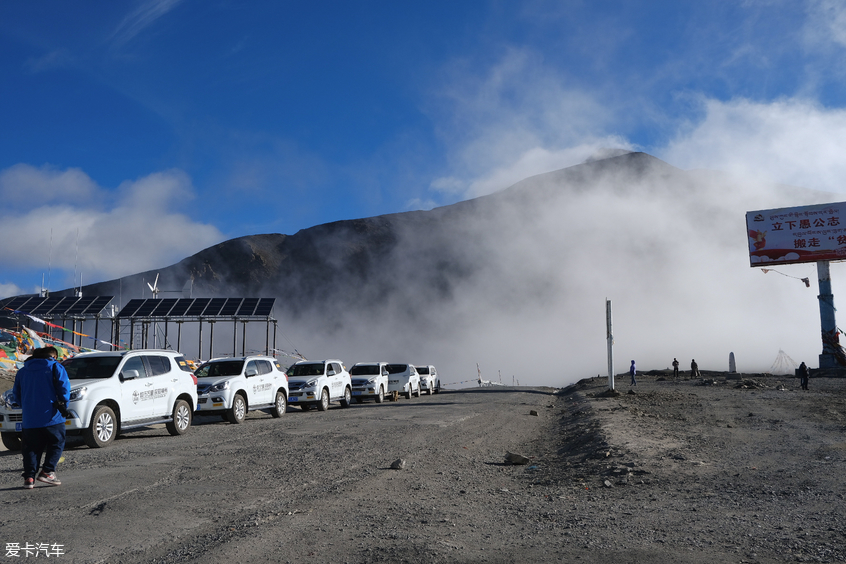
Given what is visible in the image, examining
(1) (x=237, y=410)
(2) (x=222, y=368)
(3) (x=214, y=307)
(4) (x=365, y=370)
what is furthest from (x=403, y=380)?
(3) (x=214, y=307)

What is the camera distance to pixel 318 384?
21844mm

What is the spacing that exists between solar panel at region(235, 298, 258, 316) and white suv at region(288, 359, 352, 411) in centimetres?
3428

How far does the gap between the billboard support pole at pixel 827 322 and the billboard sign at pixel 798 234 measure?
2480mm

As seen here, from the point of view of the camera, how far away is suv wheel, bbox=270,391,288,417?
18.8 meters

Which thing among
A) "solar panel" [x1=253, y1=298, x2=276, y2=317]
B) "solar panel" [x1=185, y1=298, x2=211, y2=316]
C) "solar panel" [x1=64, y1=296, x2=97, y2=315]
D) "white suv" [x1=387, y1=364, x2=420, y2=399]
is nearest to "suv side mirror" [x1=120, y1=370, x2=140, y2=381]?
"white suv" [x1=387, y1=364, x2=420, y2=399]

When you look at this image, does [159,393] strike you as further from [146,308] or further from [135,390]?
[146,308]

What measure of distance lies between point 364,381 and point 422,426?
12411 mm

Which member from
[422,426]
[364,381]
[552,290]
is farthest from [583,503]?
[552,290]

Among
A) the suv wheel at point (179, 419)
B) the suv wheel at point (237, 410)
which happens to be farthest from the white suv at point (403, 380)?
the suv wheel at point (179, 419)

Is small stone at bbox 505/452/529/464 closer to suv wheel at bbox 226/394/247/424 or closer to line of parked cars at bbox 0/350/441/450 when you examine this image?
line of parked cars at bbox 0/350/441/450

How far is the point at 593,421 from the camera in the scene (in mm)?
15508

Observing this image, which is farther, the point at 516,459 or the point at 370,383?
the point at 370,383

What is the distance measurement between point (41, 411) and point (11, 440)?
489 centimetres

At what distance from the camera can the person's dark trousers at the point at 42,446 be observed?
283 inches
